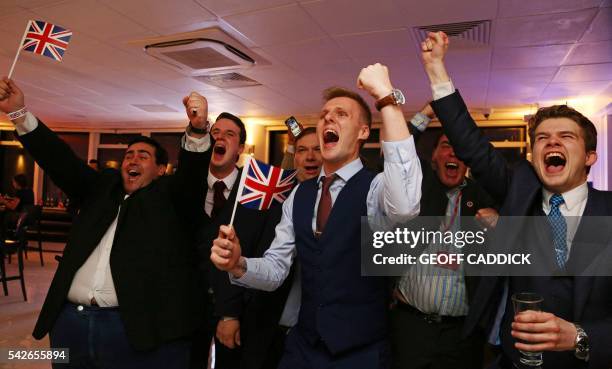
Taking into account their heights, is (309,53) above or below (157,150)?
above

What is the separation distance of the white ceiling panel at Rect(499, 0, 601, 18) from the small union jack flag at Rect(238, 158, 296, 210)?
2659 millimetres

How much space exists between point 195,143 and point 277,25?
2.52 meters

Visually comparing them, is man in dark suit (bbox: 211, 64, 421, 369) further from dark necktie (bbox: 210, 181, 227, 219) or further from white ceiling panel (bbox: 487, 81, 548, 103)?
white ceiling panel (bbox: 487, 81, 548, 103)

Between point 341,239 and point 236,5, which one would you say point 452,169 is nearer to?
point 341,239

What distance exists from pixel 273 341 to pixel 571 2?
3.37 m

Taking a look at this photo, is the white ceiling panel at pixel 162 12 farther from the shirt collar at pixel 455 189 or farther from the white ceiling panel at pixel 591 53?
the white ceiling panel at pixel 591 53

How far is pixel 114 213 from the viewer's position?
75.7 inches

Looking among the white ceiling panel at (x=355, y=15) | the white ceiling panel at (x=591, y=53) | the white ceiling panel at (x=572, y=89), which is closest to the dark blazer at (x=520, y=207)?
the white ceiling panel at (x=355, y=15)

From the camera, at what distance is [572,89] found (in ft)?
19.5

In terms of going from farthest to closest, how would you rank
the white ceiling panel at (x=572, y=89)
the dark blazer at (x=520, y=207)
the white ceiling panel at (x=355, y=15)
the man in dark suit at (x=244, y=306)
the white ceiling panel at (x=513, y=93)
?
the white ceiling panel at (x=513, y=93) → the white ceiling panel at (x=572, y=89) → the white ceiling panel at (x=355, y=15) → the man in dark suit at (x=244, y=306) → the dark blazer at (x=520, y=207)

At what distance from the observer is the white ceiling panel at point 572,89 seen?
568 centimetres

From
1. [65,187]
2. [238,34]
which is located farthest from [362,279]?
[238,34]

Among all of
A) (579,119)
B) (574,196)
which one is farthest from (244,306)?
(579,119)

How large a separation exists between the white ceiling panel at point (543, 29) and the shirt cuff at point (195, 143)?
10.1 ft
